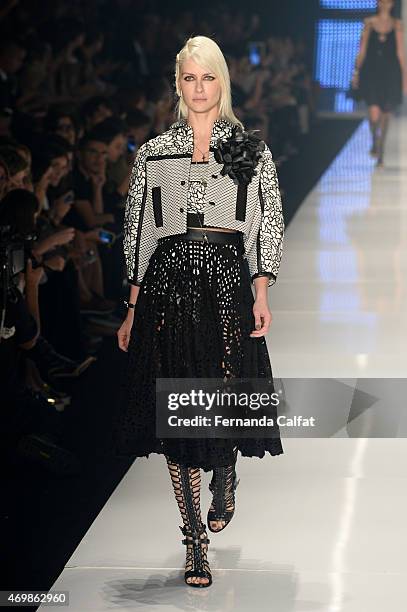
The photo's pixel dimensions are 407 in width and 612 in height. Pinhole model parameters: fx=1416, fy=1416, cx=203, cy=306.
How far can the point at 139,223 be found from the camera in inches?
110

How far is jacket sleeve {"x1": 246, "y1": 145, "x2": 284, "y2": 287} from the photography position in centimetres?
278

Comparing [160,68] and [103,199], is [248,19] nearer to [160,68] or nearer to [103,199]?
[160,68]

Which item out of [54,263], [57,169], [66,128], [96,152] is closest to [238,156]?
[54,263]

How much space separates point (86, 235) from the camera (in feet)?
16.8

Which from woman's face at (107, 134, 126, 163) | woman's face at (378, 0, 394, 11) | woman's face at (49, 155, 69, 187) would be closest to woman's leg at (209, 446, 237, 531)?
woman's face at (49, 155, 69, 187)

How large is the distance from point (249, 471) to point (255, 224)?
3.44 ft

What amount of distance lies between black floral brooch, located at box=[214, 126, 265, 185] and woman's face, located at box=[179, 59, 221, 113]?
79 mm

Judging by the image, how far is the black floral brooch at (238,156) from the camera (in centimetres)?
273

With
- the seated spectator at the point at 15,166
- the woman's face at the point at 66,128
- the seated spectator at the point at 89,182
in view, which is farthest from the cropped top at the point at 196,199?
the woman's face at the point at 66,128

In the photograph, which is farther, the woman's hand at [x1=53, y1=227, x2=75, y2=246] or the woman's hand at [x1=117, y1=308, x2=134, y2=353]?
the woman's hand at [x1=53, y1=227, x2=75, y2=246]

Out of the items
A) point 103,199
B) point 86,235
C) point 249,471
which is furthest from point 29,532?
point 103,199

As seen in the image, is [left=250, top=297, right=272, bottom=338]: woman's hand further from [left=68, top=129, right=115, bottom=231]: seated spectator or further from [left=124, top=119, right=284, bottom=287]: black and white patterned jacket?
[left=68, top=129, right=115, bottom=231]: seated spectator

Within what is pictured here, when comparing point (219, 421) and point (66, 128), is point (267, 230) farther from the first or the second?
point (66, 128)

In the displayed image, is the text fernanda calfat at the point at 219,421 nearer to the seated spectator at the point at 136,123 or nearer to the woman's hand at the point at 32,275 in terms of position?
the woman's hand at the point at 32,275
